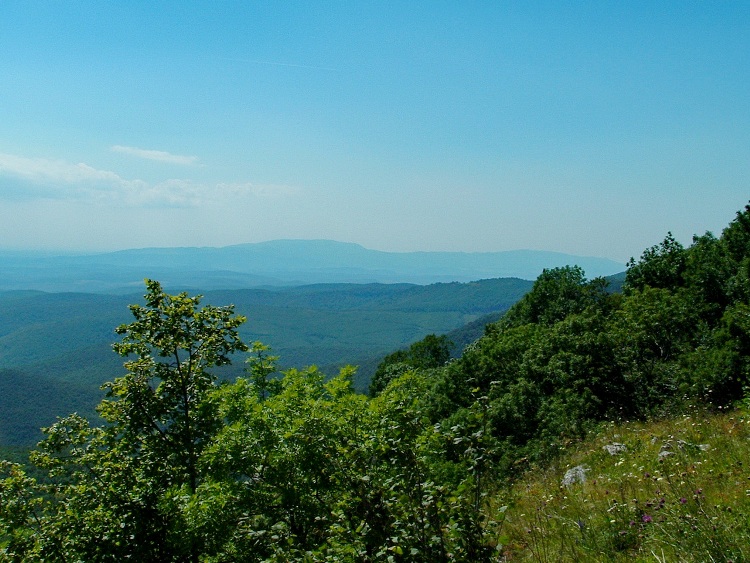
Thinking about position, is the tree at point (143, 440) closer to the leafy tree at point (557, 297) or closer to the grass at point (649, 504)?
the grass at point (649, 504)

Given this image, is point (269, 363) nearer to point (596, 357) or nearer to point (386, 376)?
point (596, 357)

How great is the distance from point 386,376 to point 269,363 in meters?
38.3

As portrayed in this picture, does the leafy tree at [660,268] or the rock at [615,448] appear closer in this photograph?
the rock at [615,448]

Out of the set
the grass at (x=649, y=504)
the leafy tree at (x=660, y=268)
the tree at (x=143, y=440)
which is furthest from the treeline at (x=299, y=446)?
the leafy tree at (x=660, y=268)

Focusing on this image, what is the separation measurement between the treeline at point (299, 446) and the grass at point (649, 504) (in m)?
0.84

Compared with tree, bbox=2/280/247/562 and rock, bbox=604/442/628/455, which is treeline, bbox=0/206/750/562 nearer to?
tree, bbox=2/280/247/562

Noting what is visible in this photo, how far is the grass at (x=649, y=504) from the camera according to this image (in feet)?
16.2

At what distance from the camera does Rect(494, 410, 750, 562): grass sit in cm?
495

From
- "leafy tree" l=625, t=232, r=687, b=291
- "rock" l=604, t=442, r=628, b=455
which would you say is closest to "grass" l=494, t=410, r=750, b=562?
"rock" l=604, t=442, r=628, b=455

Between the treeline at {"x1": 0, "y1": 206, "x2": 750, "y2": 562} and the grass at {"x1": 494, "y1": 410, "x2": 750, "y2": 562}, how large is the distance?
2.74 feet

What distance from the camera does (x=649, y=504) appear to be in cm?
564

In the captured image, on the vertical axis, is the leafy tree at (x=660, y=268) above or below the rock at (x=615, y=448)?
above

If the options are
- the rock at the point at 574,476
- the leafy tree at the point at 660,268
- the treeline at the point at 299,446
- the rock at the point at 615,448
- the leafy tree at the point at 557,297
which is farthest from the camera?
the leafy tree at the point at 557,297

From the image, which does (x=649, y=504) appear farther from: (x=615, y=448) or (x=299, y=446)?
(x=615, y=448)
